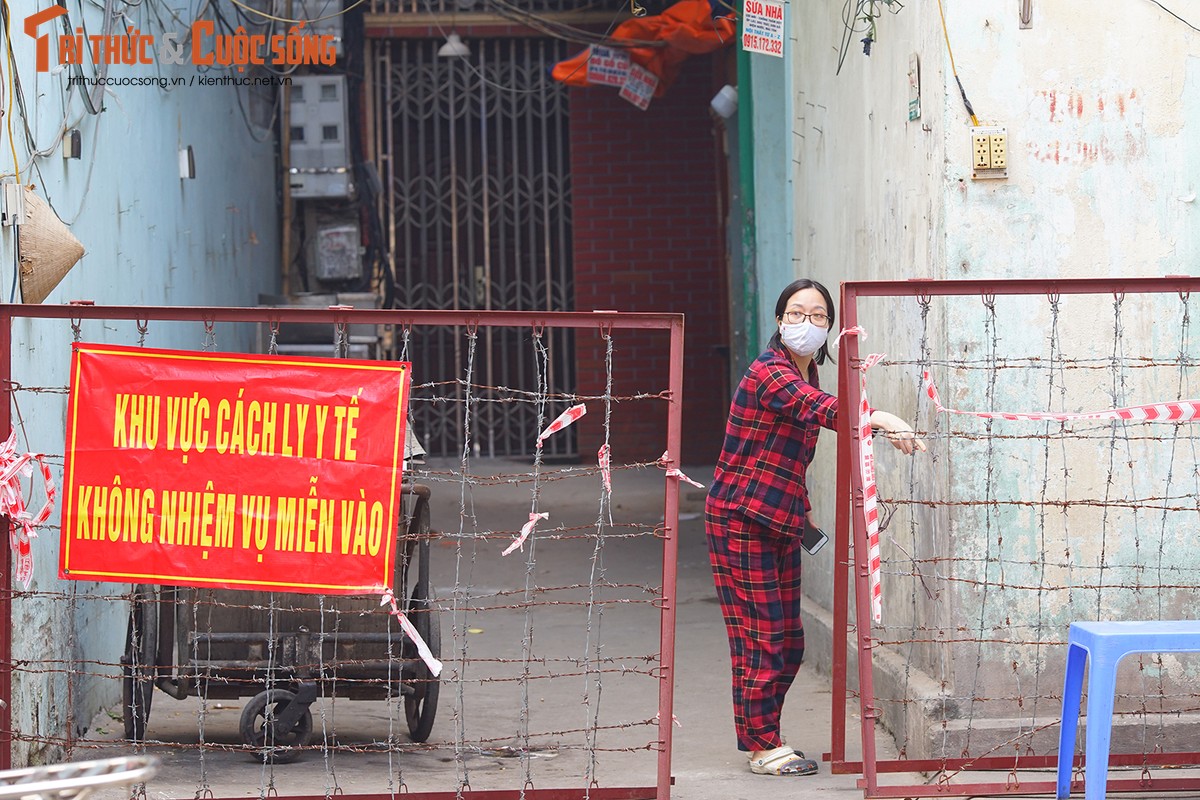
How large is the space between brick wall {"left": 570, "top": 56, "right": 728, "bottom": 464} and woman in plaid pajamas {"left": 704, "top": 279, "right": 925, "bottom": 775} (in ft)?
24.7

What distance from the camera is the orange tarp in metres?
9.26

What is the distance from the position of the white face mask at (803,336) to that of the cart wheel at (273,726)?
7.03ft

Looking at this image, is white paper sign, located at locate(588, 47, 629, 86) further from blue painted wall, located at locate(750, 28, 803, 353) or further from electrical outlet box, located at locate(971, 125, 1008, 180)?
electrical outlet box, located at locate(971, 125, 1008, 180)

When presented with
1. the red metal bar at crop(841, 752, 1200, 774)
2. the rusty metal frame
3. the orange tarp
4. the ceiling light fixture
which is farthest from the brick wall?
the rusty metal frame

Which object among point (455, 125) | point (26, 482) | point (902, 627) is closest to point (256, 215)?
point (455, 125)

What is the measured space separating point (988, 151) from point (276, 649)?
3053 mm

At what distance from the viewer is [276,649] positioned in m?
4.91

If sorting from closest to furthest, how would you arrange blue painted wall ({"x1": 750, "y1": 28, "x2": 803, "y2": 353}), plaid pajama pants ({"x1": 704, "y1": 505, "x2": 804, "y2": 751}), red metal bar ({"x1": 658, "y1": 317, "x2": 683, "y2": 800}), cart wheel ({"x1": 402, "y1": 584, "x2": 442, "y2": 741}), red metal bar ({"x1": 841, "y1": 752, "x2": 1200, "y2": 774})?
red metal bar ({"x1": 658, "y1": 317, "x2": 683, "y2": 800}), red metal bar ({"x1": 841, "y1": 752, "x2": 1200, "y2": 774}), plaid pajama pants ({"x1": 704, "y1": 505, "x2": 804, "y2": 751}), cart wheel ({"x1": 402, "y1": 584, "x2": 442, "y2": 741}), blue painted wall ({"x1": 750, "y1": 28, "x2": 803, "y2": 353})

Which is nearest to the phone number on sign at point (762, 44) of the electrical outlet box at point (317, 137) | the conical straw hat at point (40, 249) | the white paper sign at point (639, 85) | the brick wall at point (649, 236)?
the conical straw hat at point (40, 249)

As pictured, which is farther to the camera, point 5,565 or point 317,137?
point 317,137

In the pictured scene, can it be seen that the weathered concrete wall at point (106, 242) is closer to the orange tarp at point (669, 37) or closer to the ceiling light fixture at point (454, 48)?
the orange tarp at point (669, 37)

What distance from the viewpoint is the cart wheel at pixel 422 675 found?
5.05m

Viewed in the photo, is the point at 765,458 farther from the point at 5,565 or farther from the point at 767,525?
the point at 5,565

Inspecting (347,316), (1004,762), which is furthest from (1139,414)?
(347,316)
